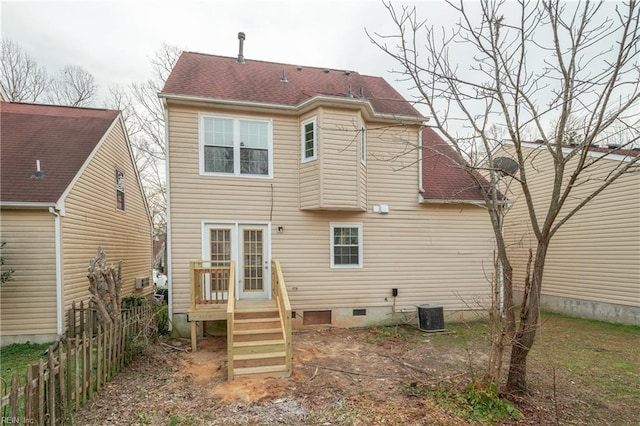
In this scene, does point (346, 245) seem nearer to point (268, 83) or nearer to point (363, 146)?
point (363, 146)

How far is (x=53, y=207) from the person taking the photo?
7035 mm

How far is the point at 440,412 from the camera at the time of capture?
412cm

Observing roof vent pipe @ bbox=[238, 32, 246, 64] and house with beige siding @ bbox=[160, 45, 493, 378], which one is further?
roof vent pipe @ bbox=[238, 32, 246, 64]

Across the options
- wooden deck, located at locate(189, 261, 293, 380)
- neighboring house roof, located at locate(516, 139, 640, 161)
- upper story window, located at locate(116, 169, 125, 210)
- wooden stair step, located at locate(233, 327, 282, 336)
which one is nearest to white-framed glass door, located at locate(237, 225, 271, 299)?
wooden deck, located at locate(189, 261, 293, 380)

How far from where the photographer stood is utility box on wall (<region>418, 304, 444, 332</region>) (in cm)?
827

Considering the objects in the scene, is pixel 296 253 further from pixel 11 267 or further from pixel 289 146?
pixel 11 267

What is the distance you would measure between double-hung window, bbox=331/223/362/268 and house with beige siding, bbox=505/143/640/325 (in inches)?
173

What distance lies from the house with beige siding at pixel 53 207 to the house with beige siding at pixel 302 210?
8.02 feet

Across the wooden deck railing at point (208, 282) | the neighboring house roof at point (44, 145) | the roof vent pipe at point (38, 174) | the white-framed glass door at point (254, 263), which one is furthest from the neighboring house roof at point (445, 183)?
the roof vent pipe at point (38, 174)

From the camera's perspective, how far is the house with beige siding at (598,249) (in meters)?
8.67

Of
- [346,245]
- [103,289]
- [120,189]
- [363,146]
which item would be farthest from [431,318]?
[120,189]

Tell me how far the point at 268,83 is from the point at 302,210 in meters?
3.92

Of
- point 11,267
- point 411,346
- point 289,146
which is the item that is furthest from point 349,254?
point 11,267

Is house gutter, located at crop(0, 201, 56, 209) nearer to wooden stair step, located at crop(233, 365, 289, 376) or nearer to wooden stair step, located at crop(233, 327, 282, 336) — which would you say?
wooden stair step, located at crop(233, 327, 282, 336)
